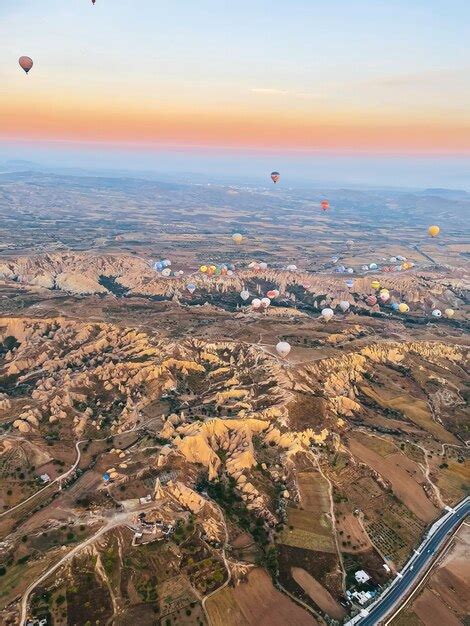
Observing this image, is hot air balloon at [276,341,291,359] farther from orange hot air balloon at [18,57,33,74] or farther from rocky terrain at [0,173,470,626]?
orange hot air balloon at [18,57,33,74]

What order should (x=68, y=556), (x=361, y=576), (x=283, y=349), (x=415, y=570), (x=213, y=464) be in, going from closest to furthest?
(x=68, y=556) → (x=361, y=576) → (x=415, y=570) → (x=213, y=464) → (x=283, y=349)

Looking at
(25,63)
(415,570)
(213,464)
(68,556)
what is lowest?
(415,570)

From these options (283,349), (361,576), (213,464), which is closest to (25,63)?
(283,349)

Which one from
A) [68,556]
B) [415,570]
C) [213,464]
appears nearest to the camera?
[68,556]

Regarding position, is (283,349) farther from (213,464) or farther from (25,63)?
(25,63)

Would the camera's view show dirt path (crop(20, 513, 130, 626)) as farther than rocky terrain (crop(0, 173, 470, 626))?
No

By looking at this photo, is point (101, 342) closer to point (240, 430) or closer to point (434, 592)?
point (240, 430)

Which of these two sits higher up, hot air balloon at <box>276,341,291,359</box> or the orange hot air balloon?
the orange hot air balloon

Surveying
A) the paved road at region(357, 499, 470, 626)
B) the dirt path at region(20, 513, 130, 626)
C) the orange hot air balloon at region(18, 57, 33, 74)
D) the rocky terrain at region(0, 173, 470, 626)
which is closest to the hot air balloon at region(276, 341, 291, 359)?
the rocky terrain at region(0, 173, 470, 626)
